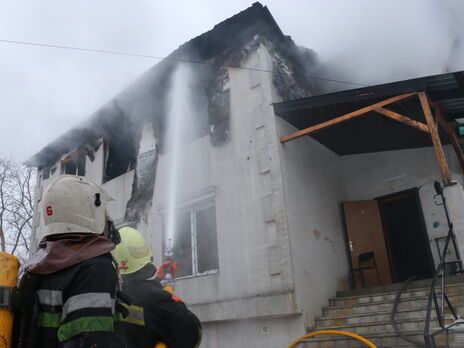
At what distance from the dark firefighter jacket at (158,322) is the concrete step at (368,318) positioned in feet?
15.0

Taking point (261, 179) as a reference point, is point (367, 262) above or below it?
below

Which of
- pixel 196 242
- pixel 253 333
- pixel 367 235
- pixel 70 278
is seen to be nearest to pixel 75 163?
pixel 196 242

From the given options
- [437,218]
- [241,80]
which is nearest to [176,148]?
[241,80]

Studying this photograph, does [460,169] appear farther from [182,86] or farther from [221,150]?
[182,86]

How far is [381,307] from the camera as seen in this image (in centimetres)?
669

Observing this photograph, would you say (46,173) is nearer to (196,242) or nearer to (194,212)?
(194,212)

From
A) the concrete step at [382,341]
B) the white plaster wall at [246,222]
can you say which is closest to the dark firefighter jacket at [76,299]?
the concrete step at [382,341]

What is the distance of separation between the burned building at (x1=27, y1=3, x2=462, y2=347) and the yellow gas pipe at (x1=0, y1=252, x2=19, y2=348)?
17.4ft

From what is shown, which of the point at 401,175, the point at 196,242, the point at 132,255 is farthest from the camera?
the point at 401,175

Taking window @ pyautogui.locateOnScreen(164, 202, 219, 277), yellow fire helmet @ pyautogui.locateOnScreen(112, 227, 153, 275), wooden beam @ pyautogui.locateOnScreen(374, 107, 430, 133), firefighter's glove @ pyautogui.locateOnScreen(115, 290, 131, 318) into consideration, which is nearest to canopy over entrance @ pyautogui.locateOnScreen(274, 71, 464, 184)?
wooden beam @ pyautogui.locateOnScreen(374, 107, 430, 133)

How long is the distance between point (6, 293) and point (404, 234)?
30.3 ft

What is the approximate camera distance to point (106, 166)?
12000mm

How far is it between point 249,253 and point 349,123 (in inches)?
119

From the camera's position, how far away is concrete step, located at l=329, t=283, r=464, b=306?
6371mm
